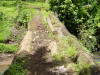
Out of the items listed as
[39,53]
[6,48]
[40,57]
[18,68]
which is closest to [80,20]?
[6,48]

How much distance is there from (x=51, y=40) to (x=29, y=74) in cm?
316

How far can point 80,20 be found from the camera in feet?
50.6

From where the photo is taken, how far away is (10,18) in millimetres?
14250

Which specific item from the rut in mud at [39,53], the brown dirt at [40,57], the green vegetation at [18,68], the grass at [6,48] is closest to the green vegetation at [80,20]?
the grass at [6,48]

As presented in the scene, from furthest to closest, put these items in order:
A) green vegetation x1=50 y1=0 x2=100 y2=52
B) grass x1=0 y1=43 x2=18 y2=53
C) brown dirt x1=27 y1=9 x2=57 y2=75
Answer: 1. green vegetation x1=50 y1=0 x2=100 y2=52
2. grass x1=0 y1=43 x2=18 y2=53
3. brown dirt x1=27 y1=9 x2=57 y2=75

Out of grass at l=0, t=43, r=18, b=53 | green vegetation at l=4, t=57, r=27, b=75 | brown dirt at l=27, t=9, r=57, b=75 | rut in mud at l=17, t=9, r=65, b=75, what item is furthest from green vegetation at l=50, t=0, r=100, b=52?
green vegetation at l=4, t=57, r=27, b=75

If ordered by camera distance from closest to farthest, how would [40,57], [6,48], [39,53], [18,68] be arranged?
[18,68] < [40,57] < [39,53] < [6,48]

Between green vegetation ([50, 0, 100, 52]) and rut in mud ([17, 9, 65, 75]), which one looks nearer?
rut in mud ([17, 9, 65, 75])

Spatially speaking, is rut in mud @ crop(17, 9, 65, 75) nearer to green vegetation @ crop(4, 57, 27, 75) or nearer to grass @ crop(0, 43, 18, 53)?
green vegetation @ crop(4, 57, 27, 75)

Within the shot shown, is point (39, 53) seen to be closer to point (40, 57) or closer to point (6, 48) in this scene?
point (40, 57)

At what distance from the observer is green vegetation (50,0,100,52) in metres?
14.9

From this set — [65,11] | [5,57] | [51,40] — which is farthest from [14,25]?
[51,40]

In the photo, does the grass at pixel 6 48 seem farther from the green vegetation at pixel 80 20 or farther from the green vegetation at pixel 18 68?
the green vegetation at pixel 80 20

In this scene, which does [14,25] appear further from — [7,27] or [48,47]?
[48,47]
